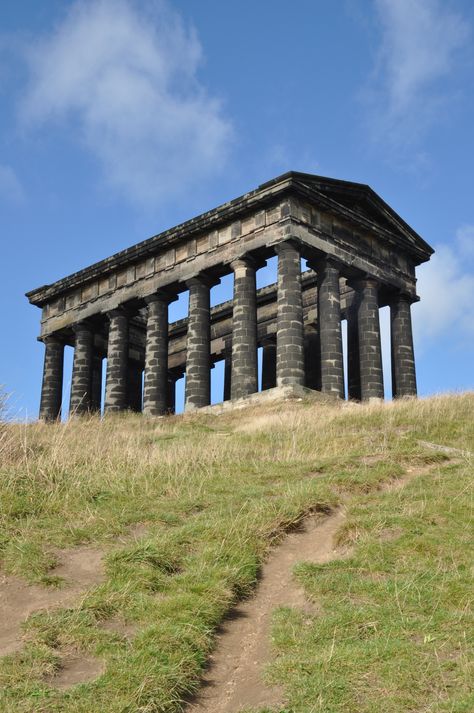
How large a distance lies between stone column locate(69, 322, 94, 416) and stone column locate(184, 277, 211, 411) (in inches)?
297

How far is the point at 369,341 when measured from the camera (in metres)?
34.6

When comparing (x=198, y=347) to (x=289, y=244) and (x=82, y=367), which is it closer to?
(x=289, y=244)

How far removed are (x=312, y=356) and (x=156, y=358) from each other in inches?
311

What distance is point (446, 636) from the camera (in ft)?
26.2

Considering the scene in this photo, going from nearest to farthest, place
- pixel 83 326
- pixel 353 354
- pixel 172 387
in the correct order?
pixel 353 354, pixel 83 326, pixel 172 387

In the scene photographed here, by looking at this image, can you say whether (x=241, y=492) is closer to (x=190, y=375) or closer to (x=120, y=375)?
(x=190, y=375)

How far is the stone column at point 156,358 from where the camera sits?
36.3m

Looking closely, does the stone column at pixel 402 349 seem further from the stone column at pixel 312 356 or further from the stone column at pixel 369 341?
the stone column at pixel 312 356

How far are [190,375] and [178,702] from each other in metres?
27.4

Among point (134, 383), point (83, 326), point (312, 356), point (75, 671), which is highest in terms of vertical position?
point (83, 326)

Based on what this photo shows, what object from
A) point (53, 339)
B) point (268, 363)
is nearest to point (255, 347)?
point (268, 363)

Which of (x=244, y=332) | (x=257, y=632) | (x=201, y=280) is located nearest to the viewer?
(x=257, y=632)

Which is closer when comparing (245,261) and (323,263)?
(323,263)

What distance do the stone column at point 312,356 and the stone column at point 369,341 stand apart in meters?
4.65
